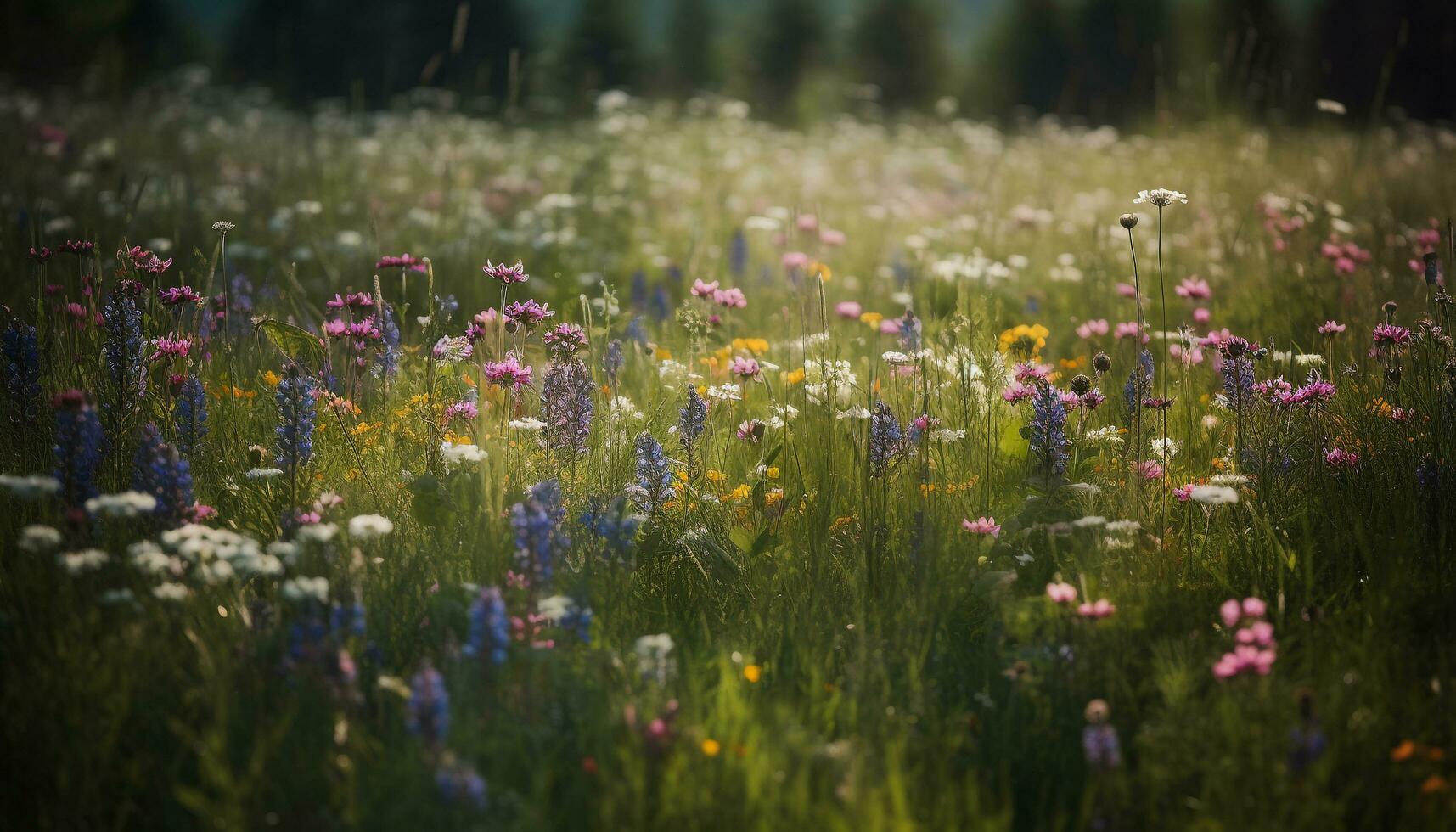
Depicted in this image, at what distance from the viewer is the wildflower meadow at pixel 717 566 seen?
183 centimetres

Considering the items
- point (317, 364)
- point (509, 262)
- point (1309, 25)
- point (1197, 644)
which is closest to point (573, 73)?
point (509, 262)

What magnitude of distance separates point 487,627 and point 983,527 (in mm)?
1289

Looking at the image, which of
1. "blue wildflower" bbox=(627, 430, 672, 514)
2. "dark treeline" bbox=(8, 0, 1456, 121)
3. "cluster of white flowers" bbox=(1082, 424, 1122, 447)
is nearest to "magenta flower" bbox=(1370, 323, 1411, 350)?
"cluster of white flowers" bbox=(1082, 424, 1122, 447)

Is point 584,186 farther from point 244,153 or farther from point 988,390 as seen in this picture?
point 988,390

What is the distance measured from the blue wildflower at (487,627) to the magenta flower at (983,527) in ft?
3.92

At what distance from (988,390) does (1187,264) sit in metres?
2.97

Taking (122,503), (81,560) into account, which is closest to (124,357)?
(122,503)

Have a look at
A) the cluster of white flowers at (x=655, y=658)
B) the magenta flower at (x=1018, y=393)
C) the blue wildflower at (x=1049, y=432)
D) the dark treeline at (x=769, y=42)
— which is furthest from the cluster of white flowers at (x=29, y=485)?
the dark treeline at (x=769, y=42)

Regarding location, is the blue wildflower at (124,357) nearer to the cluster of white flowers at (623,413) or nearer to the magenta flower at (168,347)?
the magenta flower at (168,347)

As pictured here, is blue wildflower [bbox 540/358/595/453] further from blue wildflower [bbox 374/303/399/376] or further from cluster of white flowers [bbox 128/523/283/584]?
cluster of white flowers [bbox 128/523/283/584]

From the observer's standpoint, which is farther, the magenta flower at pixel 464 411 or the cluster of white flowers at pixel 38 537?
the magenta flower at pixel 464 411

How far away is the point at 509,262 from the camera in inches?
221

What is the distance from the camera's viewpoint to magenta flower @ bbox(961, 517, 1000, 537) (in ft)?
8.31

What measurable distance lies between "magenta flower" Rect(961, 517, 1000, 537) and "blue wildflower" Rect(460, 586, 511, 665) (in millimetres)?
1196
